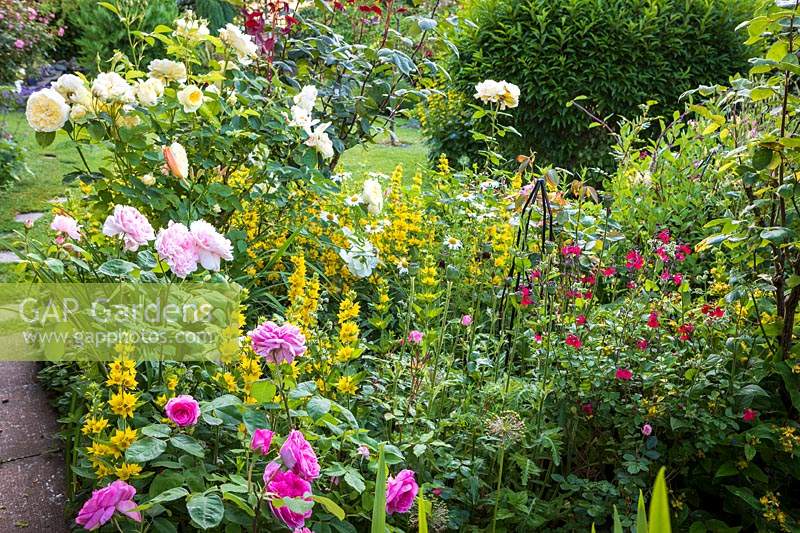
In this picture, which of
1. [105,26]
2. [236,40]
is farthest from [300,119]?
[105,26]

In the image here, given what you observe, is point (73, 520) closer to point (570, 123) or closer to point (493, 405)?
point (493, 405)

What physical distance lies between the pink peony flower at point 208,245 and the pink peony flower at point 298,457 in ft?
1.57

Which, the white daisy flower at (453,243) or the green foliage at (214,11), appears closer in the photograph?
the white daisy flower at (453,243)

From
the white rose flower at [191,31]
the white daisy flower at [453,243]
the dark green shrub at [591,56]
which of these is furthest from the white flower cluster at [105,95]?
the dark green shrub at [591,56]

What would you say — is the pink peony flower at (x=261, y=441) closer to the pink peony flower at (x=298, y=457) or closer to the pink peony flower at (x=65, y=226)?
the pink peony flower at (x=298, y=457)

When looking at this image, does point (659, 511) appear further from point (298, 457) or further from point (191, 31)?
point (191, 31)

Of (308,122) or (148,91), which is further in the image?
(308,122)

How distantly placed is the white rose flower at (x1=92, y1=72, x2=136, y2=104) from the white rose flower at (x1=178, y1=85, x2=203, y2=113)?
157 mm

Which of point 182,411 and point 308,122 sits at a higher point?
point 308,122

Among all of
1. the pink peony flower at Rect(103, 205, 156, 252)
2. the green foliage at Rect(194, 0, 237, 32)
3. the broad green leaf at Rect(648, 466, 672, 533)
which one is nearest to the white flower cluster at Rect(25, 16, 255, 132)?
the pink peony flower at Rect(103, 205, 156, 252)

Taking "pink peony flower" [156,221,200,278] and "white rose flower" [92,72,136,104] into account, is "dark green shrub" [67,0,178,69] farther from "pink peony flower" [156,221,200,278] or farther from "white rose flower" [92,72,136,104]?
"pink peony flower" [156,221,200,278]

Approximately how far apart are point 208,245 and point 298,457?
526 millimetres

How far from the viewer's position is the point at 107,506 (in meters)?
1.21

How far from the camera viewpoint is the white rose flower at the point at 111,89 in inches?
74.2
